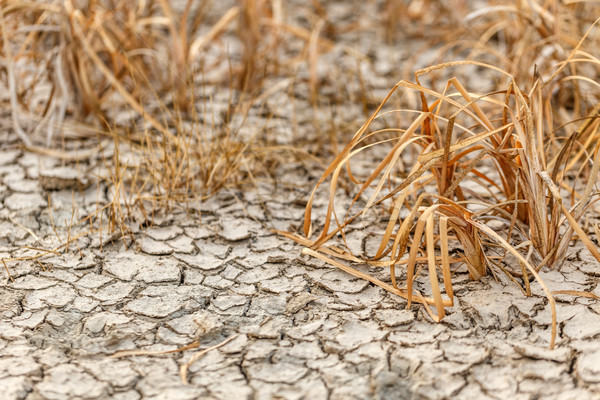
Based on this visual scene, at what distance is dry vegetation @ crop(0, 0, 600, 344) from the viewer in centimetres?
152

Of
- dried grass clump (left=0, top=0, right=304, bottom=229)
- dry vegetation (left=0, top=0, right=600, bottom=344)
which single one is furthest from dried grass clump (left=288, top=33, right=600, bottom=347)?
dried grass clump (left=0, top=0, right=304, bottom=229)

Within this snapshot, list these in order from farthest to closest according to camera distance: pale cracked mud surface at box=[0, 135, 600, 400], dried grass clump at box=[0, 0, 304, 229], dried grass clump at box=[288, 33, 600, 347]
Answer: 1. dried grass clump at box=[0, 0, 304, 229]
2. dried grass clump at box=[288, 33, 600, 347]
3. pale cracked mud surface at box=[0, 135, 600, 400]

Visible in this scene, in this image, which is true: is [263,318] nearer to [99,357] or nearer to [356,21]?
[99,357]

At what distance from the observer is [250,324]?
1.51 m

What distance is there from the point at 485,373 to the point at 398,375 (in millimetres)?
170

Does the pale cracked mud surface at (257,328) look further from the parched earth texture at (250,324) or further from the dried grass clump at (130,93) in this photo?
the dried grass clump at (130,93)

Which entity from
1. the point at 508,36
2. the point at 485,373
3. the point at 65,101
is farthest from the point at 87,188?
the point at 508,36

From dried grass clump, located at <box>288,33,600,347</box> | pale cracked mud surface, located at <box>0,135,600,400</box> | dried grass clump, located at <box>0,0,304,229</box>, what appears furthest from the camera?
dried grass clump, located at <box>0,0,304,229</box>

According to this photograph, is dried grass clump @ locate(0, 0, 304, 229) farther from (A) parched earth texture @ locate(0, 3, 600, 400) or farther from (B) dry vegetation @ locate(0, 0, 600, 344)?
(A) parched earth texture @ locate(0, 3, 600, 400)

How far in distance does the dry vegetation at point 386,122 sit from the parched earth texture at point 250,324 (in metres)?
0.07

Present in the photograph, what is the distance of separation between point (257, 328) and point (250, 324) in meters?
0.02

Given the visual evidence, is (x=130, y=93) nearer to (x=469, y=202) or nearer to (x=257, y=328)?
(x=257, y=328)

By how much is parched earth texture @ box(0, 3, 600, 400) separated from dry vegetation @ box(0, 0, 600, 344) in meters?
0.07

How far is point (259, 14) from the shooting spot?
2688 millimetres
